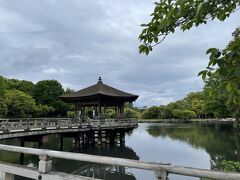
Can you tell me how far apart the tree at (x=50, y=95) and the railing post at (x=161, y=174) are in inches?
2643

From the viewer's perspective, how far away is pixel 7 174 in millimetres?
3758

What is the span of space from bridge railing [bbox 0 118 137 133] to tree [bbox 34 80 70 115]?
37965 mm

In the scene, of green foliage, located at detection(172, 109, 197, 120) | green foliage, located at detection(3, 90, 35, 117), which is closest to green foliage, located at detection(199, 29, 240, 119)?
green foliage, located at detection(3, 90, 35, 117)

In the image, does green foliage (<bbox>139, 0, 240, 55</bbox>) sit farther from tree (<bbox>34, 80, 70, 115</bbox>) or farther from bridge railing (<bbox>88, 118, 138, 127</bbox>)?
tree (<bbox>34, 80, 70, 115</bbox>)

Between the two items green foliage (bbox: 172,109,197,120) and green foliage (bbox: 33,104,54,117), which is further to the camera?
green foliage (bbox: 172,109,197,120)

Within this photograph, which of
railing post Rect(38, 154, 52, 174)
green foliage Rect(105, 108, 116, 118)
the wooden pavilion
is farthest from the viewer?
green foliage Rect(105, 108, 116, 118)

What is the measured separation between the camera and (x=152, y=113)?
90375 mm

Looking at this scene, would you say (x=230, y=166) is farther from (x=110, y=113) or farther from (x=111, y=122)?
(x=110, y=113)

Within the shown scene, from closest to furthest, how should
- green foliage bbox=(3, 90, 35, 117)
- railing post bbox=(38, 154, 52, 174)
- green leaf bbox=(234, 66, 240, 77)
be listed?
1. green leaf bbox=(234, 66, 240, 77)
2. railing post bbox=(38, 154, 52, 174)
3. green foliage bbox=(3, 90, 35, 117)

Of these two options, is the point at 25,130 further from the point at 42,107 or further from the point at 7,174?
the point at 42,107

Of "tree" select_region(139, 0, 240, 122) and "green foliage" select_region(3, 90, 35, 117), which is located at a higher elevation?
"green foliage" select_region(3, 90, 35, 117)

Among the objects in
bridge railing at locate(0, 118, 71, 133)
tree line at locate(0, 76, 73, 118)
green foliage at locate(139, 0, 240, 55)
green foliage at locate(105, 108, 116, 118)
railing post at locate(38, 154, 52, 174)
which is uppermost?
tree line at locate(0, 76, 73, 118)

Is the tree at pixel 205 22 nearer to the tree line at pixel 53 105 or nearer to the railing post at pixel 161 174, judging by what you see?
the railing post at pixel 161 174

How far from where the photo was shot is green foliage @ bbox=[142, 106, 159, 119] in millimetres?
89175
